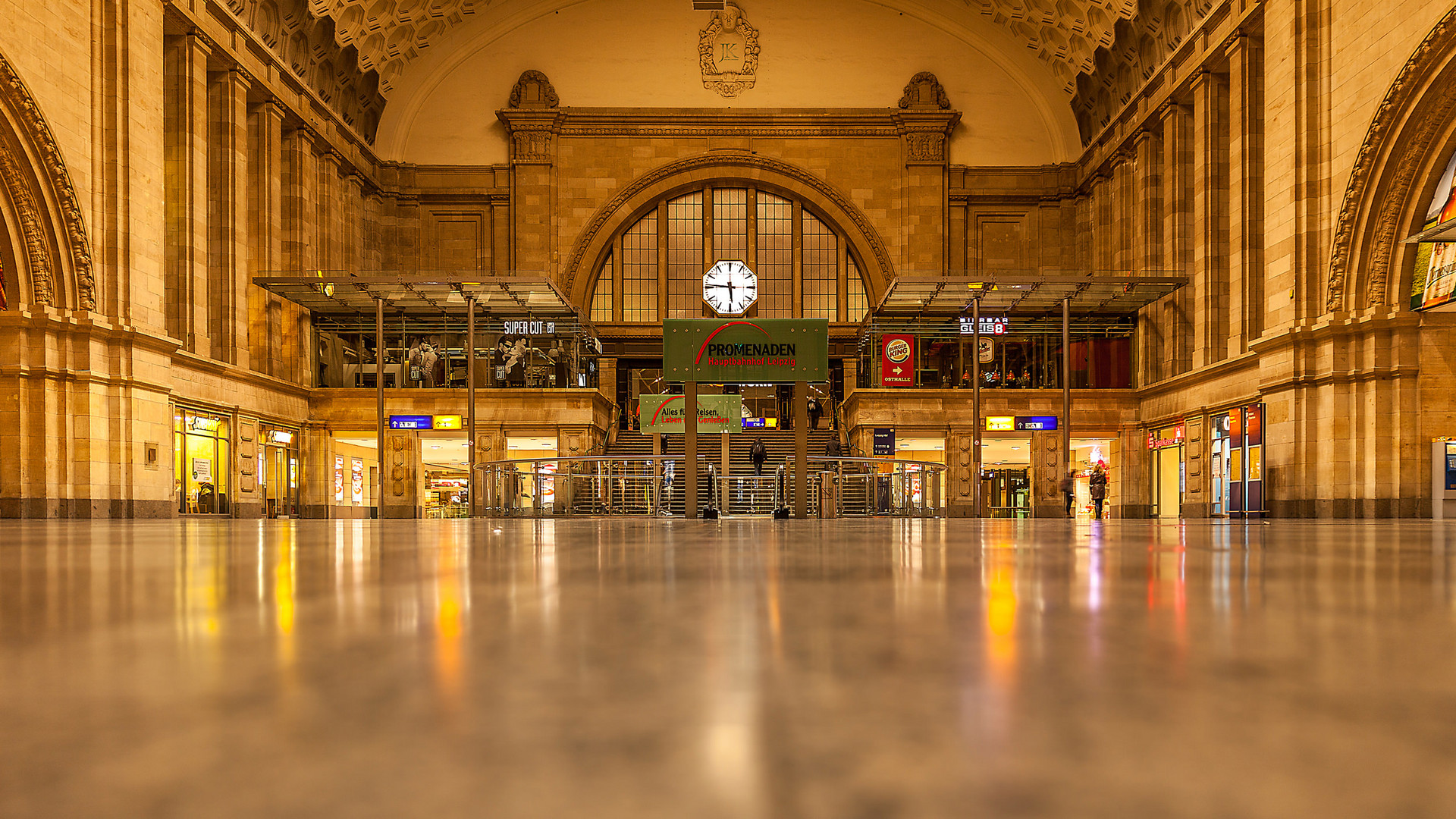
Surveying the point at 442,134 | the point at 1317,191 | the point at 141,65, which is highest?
the point at 442,134

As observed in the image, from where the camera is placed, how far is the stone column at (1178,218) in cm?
2864

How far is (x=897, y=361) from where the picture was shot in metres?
30.1

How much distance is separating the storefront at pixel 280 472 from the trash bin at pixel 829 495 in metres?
16.7

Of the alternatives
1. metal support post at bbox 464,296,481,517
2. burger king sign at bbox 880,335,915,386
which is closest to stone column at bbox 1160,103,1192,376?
burger king sign at bbox 880,335,915,386

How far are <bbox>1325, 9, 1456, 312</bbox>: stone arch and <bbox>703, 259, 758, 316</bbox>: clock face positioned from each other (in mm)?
20292

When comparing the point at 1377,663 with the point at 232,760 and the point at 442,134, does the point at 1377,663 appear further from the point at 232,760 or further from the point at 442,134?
the point at 442,134

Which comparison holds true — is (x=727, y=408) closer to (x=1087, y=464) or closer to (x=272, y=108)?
(x=1087, y=464)

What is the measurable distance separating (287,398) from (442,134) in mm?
13700

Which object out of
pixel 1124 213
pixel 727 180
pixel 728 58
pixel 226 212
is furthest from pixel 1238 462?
pixel 226 212

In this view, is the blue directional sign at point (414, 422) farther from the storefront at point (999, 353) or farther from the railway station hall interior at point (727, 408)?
the storefront at point (999, 353)

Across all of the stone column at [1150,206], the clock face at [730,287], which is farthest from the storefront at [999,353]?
the clock face at [730,287]

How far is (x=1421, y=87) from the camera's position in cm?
1733

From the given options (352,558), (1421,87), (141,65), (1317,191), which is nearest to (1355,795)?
(352,558)

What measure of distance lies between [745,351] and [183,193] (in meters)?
17.3
